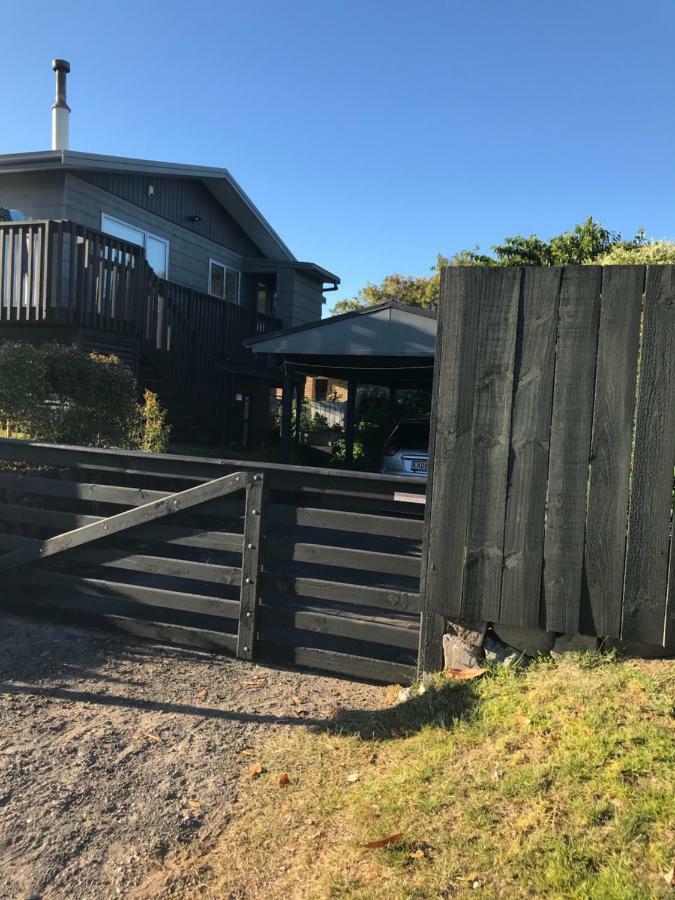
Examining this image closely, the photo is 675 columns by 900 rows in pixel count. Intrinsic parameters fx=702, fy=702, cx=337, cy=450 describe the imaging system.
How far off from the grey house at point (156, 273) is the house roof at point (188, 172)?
3 cm

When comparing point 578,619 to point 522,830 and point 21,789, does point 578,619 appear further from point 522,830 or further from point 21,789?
point 21,789

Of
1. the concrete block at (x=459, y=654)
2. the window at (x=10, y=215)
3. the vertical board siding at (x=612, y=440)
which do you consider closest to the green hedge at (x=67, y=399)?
the concrete block at (x=459, y=654)

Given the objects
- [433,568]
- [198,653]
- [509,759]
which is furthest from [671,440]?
[198,653]

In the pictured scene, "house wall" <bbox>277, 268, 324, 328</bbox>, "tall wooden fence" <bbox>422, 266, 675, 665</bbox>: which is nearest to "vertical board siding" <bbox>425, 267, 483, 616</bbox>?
"tall wooden fence" <bbox>422, 266, 675, 665</bbox>

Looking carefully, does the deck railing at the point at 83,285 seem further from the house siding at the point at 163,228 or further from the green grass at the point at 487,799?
the green grass at the point at 487,799

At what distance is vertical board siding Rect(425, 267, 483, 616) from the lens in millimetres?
3812

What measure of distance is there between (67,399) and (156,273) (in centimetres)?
911

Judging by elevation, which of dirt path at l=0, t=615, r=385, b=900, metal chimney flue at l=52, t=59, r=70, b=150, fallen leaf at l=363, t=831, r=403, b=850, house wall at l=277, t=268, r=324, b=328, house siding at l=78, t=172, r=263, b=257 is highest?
metal chimney flue at l=52, t=59, r=70, b=150

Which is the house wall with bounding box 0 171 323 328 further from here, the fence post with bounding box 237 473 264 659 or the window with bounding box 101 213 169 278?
the fence post with bounding box 237 473 264 659

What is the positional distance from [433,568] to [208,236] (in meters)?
16.1

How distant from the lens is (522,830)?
2549 millimetres

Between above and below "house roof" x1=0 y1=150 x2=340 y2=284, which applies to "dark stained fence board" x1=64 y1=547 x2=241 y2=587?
below

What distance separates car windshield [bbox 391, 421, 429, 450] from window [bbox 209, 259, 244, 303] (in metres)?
8.03

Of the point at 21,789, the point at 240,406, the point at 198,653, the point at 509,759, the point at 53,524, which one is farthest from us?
the point at 240,406
